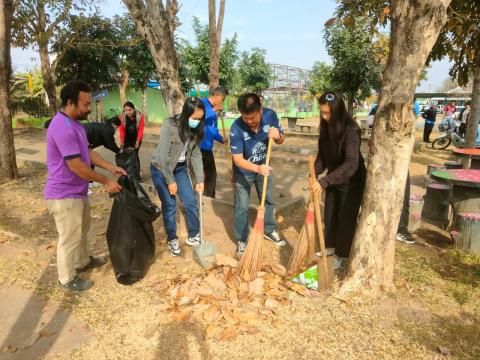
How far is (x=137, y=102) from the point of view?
23.6 meters

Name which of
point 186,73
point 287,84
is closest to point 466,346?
point 186,73

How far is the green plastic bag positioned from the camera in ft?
10.0

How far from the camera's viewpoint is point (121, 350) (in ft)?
8.04

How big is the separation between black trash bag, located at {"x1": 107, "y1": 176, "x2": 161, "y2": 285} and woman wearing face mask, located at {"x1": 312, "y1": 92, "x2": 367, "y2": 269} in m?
1.51

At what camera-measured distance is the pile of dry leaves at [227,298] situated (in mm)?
2662

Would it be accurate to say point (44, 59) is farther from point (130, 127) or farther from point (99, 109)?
point (130, 127)

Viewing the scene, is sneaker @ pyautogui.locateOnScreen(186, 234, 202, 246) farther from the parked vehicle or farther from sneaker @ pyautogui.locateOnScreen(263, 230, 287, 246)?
the parked vehicle

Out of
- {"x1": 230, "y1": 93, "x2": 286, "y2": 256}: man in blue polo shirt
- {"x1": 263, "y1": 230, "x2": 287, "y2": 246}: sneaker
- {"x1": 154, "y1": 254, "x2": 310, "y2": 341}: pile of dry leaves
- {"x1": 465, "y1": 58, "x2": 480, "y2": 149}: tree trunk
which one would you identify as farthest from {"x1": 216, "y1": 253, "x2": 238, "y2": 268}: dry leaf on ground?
{"x1": 465, "y1": 58, "x2": 480, "y2": 149}: tree trunk

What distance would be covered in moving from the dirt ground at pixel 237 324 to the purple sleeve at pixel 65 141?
1.24 metres

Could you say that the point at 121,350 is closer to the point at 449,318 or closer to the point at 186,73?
the point at 449,318

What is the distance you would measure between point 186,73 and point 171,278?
18.7m

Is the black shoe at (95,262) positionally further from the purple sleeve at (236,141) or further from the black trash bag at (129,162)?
the purple sleeve at (236,141)

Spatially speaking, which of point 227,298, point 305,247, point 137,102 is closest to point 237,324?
point 227,298

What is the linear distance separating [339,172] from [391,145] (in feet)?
1.50
